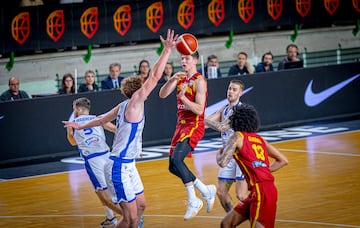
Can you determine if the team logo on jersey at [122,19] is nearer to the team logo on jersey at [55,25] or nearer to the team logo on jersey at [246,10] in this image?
the team logo on jersey at [55,25]

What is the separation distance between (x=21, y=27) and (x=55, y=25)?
2.82 feet

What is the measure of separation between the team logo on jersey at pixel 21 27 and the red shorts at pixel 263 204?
13585mm

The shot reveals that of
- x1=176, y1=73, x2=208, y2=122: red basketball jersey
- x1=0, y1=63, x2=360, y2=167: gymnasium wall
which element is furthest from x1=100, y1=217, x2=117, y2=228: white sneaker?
x1=0, y1=63, x2=360, y2=167: gymnasium wall

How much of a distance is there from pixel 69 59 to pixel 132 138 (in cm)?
1347

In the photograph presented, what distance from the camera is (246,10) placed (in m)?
25.7

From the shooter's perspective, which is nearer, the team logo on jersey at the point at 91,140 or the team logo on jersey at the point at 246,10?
the team logo on jersey at the point at 91,140

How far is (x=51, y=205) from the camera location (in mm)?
15227

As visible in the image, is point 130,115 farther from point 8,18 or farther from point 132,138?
point 8,18

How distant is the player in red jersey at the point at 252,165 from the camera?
9.87m

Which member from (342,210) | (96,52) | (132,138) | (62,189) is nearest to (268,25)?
(96,52)

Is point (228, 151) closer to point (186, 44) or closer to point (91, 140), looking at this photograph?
point (186, 44)

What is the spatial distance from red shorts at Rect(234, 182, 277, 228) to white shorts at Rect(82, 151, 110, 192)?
341 cm

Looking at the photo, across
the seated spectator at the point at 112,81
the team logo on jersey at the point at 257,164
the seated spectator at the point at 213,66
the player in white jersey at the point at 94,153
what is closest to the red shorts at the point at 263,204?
the team logo on jersey at the point at 257,164

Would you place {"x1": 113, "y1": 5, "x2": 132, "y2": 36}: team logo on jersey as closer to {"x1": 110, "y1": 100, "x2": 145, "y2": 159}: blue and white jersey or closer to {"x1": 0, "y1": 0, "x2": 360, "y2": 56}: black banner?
{"x1": 0, "y1": 0, "x2": 360, "y2": 56}: black banner
